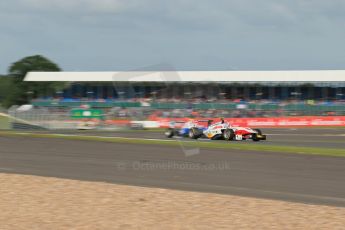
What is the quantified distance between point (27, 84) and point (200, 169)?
67.4 meters

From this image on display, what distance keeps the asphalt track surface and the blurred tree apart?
159 ft

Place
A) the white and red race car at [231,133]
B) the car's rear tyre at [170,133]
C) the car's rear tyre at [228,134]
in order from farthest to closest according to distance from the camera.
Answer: the car's rear tyre at [170,133]
the car's rear tyre at [228,134]
the white and red race car at [231,133]

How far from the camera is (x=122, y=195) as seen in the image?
308 inches

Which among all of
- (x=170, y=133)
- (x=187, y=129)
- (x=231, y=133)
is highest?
(x=187, y=129)

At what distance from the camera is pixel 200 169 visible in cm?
1159

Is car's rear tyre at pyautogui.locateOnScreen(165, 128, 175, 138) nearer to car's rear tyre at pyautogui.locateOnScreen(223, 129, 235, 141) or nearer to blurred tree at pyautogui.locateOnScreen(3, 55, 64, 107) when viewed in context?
car's rear tyre at pyautogui.locateOnScreen(223, 129, 235, 141)

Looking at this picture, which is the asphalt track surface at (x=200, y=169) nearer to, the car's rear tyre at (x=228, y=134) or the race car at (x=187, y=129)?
the car's rear tyre at (x=228, y=134)

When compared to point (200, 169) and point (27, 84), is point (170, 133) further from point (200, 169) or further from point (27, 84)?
point (27, 84)

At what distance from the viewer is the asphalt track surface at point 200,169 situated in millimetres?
8883

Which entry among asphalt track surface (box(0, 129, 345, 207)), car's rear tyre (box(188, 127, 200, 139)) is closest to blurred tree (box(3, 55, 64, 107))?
car's rear tyre (box(188, 127, 200, 139))

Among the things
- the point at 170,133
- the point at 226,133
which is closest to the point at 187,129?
the point at 170,133

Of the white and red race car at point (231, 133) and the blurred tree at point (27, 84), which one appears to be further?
the blurred tree at point (27, 84)

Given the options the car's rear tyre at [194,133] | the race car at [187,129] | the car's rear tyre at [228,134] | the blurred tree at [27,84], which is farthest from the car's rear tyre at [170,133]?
the blurred tree at [27,84]

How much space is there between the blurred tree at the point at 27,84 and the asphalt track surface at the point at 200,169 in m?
48.3
